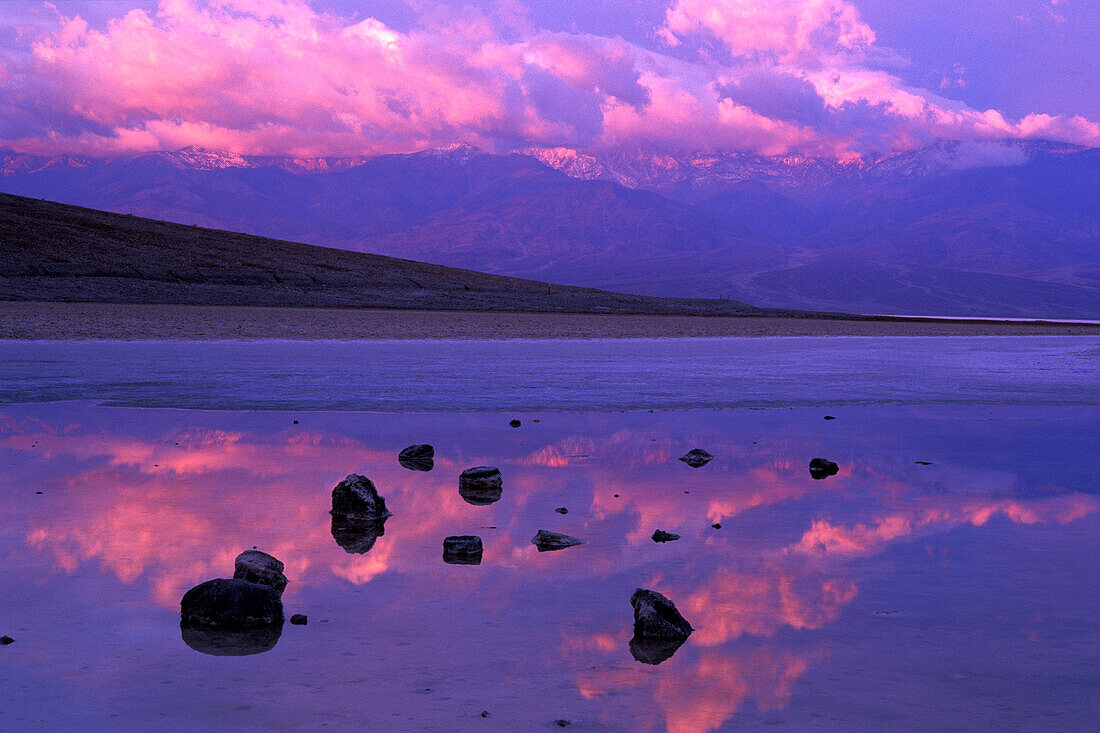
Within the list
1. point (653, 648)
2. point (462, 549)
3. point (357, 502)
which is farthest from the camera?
point (357, 502)

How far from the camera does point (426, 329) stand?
41.3 meters

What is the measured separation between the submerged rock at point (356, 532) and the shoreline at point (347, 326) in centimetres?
2475

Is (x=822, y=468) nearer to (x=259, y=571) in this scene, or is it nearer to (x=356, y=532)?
(x=356, y=532)

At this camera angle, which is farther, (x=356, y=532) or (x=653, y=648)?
(x=356, y=532)

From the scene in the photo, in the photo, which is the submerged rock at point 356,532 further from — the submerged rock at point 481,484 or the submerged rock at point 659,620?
the submerged rock at point 659,620

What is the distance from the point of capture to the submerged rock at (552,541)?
6867 millimetres

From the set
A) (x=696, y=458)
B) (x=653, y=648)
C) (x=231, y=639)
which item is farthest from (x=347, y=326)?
(x=653, y=648)

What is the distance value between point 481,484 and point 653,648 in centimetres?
411

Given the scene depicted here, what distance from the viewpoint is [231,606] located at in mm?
5188

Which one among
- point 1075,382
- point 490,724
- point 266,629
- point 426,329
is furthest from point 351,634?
point 426,329

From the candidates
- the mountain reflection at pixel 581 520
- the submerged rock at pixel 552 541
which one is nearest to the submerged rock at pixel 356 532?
the mountain reflection at pixel 581 520

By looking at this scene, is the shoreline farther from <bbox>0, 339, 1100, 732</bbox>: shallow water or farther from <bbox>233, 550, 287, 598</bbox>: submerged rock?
<bbox>233, 550, 287, 598</bbox>: submerged rock

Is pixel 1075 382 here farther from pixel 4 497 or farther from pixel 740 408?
pixel 4 497

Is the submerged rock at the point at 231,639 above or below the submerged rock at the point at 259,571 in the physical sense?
below
